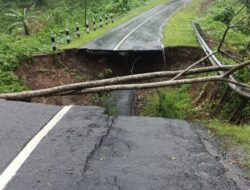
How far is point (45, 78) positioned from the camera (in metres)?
15.2

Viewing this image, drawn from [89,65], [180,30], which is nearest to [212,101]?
[89,65]

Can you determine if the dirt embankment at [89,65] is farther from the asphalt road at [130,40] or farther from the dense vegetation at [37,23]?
the dense vegetation at [37,23]

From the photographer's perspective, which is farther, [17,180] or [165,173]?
[165,173]

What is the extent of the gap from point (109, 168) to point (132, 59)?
1351 cm

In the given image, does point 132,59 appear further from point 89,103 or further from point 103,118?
point 103,118

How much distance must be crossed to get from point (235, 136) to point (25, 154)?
144 inches

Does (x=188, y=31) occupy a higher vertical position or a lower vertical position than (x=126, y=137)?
lower

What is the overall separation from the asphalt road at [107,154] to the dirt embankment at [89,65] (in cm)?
696

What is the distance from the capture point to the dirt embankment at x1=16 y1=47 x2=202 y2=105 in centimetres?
1486

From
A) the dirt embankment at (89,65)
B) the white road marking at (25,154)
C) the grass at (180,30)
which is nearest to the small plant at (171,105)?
the dirt embankment at (89,65)

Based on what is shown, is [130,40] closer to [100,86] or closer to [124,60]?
[124,60]

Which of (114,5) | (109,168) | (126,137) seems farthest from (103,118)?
(114,5)

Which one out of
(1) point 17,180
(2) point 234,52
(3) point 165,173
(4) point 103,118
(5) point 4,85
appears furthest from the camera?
(2) point 234,52

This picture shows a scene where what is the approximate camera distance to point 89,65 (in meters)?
17.5
